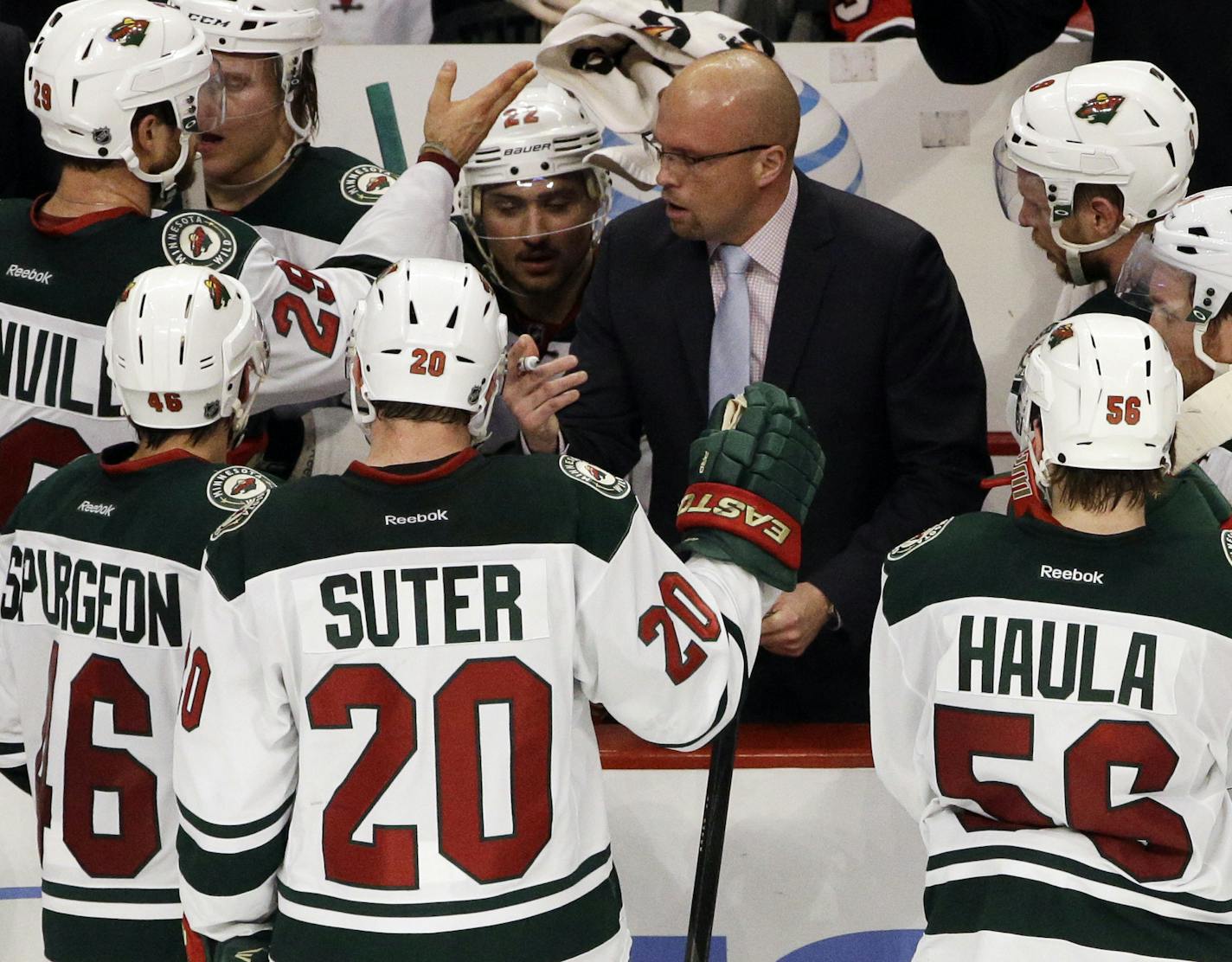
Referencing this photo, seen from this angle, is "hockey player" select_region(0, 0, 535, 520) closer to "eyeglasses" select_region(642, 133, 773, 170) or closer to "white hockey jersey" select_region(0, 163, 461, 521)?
"white hockey jersey" select_region(0, 163, 461, 521)

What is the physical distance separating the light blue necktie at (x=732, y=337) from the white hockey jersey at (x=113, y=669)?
1.15m

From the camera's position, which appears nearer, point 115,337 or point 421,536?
point 421,536

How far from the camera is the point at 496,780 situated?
228 cm

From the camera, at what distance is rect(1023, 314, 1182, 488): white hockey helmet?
2301 mm

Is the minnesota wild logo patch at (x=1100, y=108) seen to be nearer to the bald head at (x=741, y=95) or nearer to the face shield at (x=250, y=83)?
the bald head at (x=741, y=95)

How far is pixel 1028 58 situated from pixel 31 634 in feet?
11.9

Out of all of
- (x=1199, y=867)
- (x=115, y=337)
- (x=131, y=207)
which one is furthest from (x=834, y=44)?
(x=1199, y=867)

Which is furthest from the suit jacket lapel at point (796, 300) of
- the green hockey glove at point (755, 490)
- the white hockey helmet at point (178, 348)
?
the white hockey helmet at point (178, 348)

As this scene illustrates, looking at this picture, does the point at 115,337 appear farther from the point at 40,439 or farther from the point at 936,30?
the point at 936,30

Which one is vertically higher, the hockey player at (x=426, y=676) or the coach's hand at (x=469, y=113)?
the coach's hand at (x=469, y=113)

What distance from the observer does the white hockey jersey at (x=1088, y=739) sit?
2.28m

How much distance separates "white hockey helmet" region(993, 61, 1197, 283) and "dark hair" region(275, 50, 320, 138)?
5.19 ft

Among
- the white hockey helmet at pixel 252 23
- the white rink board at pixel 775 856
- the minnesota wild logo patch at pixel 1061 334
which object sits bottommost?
the white rink board at pixel 775 856

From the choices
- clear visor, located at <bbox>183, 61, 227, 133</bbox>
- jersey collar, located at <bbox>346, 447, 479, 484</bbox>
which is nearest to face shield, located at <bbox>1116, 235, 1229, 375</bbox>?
jersey collar, located at <bbox>346, 447, 479, 484</bbox>
